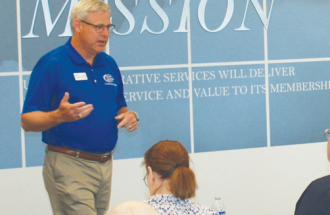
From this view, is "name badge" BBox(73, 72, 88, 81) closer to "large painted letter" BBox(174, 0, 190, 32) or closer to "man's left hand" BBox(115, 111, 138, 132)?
"man's left hand" BBox(115, 111, 138, 132)

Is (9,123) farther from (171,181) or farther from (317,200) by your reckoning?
(317,200)

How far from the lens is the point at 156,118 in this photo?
3.53m

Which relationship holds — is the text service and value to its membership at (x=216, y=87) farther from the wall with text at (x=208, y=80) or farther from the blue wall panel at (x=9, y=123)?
the blue wall panel at (x=9, y=123)

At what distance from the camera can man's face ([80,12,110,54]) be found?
2.43m

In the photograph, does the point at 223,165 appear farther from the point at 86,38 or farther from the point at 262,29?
the point at 86,38

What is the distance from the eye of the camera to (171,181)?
1776 mm

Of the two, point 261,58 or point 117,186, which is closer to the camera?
point 117,186

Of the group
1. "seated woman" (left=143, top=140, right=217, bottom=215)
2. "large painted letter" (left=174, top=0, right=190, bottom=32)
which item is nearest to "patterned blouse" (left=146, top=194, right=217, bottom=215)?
"seated woman" (left=143, top=140, right=217, bottom=215)

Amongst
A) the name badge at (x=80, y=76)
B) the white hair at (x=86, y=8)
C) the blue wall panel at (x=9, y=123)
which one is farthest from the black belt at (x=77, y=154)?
the blue wall panel at (x=9, y=123)

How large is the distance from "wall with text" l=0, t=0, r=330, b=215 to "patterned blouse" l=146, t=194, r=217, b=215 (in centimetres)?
175

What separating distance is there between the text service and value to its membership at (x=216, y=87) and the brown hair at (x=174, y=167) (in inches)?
64.8

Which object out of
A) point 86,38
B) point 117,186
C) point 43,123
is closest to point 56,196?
point 43,123

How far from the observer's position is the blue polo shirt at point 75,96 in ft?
7.52

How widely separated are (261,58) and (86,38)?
5.97 ft
